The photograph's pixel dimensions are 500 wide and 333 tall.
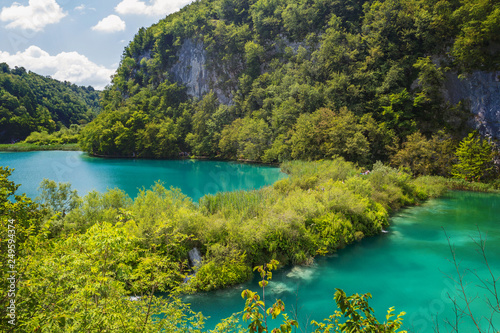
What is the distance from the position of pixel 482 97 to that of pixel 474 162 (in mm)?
7041

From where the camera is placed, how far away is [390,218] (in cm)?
1647

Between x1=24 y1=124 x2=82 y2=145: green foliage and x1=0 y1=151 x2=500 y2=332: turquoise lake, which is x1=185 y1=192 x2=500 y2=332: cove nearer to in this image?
x1=0 y1=151 x2=500 y2=332: turquoise lake

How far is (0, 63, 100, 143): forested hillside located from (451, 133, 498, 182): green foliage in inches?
3326

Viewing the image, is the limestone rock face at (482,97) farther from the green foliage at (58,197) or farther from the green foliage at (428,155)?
the green foliage at (58,197)

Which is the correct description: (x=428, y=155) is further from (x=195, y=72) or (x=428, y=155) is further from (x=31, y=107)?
(x=31, y=107)

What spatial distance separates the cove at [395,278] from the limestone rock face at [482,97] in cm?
1334

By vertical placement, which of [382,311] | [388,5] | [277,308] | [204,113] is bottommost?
[382,311]

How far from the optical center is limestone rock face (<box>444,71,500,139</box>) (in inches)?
989

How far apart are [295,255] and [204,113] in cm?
4282

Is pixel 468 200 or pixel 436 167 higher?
pixel 436 167

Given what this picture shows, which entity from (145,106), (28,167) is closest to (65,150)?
(145,106)

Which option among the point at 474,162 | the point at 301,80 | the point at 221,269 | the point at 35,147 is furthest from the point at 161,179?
the point at 35,147

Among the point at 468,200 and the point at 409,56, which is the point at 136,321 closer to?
the point at 468,200

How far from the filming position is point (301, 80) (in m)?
36.9
